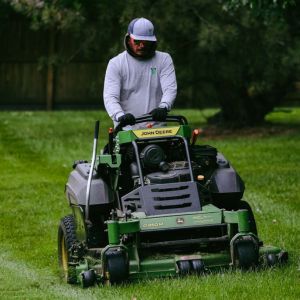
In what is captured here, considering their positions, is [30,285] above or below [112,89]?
below

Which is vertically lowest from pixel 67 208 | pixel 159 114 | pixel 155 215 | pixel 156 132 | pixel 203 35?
pixel 67 208

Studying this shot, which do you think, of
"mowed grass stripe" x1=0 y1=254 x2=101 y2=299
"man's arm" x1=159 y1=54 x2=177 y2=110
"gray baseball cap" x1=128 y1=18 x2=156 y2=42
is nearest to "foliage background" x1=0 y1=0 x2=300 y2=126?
"man's arm" x1=159 y1=54 x2=177 y2=110

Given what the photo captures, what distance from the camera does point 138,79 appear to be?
30.6 feet

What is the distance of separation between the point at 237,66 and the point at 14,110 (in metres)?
12.6

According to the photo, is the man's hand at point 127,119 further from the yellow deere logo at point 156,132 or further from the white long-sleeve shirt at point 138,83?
the white long-sleeve shirt at point 138,83

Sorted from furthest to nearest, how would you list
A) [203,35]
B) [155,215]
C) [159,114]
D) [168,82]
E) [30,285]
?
[203,35], [168,82], [159,114], [30,285], [155,215]

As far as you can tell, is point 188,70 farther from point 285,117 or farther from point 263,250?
point 263,250

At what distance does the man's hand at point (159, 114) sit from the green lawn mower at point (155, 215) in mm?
79

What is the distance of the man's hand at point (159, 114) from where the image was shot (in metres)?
8.89

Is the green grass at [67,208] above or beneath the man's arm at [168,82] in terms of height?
beneath

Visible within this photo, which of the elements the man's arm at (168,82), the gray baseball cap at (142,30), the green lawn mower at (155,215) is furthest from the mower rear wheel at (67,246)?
the gray baseball cap at (142,30)

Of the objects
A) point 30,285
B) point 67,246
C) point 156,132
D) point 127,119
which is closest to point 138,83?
point 127,119

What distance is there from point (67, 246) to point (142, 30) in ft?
6.23

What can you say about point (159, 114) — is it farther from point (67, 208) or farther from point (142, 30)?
point (67, 208)
